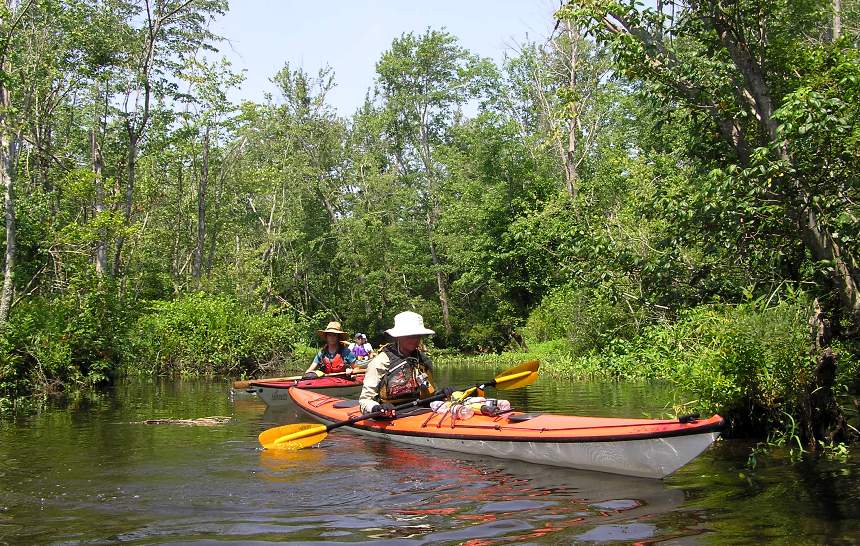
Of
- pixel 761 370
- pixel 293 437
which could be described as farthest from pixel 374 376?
pixel 761 370

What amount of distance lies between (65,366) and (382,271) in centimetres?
1960

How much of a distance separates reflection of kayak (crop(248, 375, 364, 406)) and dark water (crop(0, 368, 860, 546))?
3.45 meters

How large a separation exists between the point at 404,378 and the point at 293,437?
1604 millimetres

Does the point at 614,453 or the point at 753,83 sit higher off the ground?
the point at 753,83

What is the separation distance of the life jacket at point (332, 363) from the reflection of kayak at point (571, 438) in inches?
192

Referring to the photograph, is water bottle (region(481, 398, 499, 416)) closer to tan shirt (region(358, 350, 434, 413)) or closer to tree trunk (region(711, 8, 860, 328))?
tan shirt (region(358, 350, 434, 413))

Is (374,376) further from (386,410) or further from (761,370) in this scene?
(761,370)

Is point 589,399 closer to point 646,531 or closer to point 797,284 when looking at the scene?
point 797,284

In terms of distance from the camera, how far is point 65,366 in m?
15.0

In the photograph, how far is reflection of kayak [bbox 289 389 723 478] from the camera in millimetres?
6035

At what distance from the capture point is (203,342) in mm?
21484

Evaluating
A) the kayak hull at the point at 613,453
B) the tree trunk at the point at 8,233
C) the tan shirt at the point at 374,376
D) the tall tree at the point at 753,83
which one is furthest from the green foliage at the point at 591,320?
the tree trunk at the point at 8,233

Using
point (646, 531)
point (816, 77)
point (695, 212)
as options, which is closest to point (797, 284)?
point (695, 212)

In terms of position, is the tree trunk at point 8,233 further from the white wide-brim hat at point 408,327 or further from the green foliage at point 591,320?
the green foliage at point 591,320
